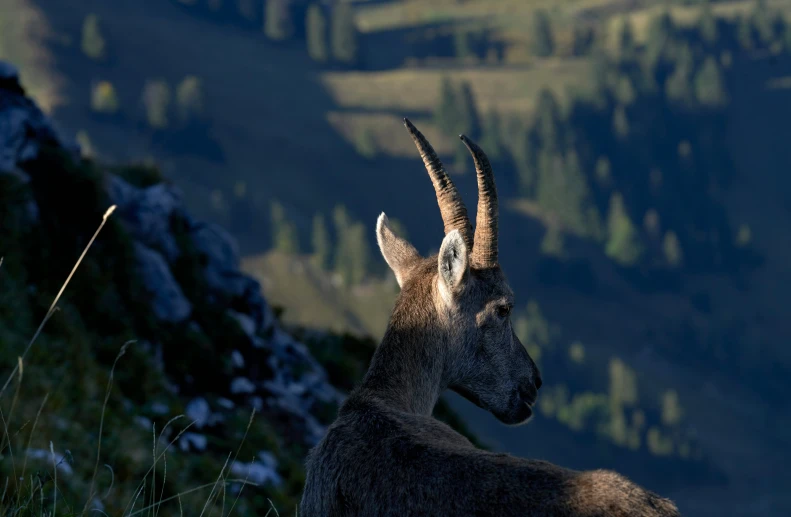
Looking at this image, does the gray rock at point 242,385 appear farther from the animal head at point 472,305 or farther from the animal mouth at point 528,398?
the animal mouth at point 528,398

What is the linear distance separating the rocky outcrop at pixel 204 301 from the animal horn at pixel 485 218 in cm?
662

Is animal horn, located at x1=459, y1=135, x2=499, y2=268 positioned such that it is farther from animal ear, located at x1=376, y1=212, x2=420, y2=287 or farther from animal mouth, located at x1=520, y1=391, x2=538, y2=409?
animal mouth, located at x1=520, y1=391, x2=538, y2=409

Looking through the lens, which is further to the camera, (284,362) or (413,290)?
(284,362)

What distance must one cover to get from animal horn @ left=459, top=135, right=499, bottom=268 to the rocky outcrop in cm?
662

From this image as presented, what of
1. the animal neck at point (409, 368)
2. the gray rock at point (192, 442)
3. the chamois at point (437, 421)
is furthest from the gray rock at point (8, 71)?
the animal neck at point (409, 368)

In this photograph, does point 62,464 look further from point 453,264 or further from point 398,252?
point 453,264

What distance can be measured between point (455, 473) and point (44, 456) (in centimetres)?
541

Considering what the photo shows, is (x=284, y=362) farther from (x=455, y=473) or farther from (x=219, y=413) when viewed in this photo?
(x=455, y=473)

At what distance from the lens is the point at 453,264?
8.56 metres

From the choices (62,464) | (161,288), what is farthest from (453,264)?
(161,288)

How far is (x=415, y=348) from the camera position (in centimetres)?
879

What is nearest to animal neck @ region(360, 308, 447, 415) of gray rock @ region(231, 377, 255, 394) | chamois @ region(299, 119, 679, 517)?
chamois @ region(299, 119, 679, 517)

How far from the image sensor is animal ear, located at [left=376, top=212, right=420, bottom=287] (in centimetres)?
984

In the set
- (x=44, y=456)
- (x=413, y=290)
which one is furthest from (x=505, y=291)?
(x=44, y=456)
